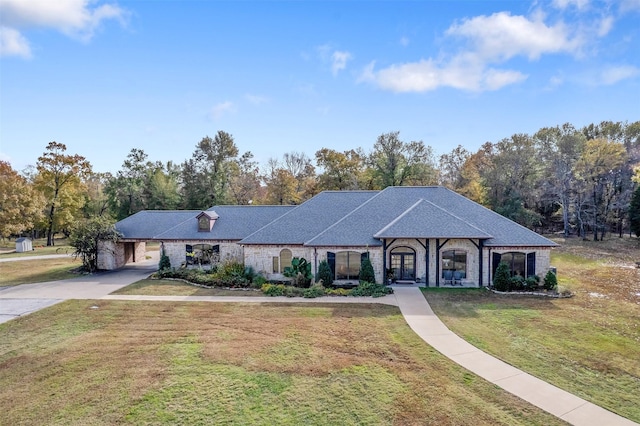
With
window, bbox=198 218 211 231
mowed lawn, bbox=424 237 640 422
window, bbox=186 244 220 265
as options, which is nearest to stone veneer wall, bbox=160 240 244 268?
window, bbox=186 244 220 265

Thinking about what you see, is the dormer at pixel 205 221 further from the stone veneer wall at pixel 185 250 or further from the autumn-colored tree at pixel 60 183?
the autumn-colored tree at pixel 60 183

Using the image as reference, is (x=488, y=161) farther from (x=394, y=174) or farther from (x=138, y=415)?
(x=138, y=415)

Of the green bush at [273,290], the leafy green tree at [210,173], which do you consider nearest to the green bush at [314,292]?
the green bush at [273,290]

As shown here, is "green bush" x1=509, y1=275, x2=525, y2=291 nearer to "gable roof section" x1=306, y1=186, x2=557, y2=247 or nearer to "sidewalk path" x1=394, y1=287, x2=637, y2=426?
"gable roof section" x1=306, y1=186, x2=557, y2=247

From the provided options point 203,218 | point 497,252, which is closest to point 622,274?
point 497,252

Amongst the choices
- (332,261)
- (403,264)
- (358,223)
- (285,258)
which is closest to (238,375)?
(332,261)

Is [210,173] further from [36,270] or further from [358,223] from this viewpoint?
[358,223]
